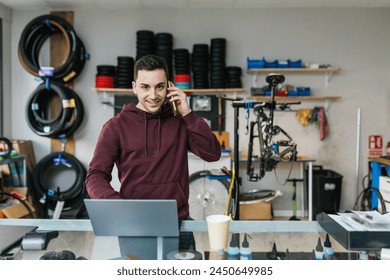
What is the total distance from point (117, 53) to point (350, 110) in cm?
→ 326

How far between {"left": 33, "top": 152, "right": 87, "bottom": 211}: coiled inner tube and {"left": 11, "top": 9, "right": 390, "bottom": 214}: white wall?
→ 2.27 ft

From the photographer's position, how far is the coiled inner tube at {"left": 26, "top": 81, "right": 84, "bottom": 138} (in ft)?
15.8

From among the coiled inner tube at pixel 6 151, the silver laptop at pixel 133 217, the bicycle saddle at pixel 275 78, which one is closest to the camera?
the silver laptop at pixel 133 217

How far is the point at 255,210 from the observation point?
4.70 meters

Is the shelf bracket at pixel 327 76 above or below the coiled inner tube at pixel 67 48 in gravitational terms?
below

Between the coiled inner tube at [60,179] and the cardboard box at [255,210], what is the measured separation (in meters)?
2.05

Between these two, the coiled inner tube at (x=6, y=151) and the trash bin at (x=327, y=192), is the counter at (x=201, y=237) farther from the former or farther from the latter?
the trash bin at (x=327, y=192)

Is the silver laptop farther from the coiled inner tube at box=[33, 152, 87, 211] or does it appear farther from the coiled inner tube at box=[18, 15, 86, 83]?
the coiled inner tube at box=[18, 15, 86, 83]

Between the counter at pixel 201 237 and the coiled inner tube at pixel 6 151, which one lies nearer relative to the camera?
the counter at pixel 201 237

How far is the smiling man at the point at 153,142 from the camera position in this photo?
5.02 feet

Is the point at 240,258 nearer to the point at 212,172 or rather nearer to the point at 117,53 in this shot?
the point at 212,172

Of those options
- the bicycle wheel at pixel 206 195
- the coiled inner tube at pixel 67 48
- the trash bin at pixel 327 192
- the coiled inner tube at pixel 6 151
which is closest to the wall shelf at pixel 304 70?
the trash bin at pixel 327 192

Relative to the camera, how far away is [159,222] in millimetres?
1141
